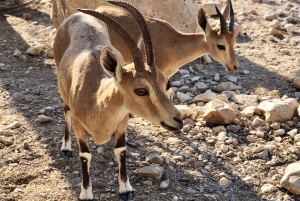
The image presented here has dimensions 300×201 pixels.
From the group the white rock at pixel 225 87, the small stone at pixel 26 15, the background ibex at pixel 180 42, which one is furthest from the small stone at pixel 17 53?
the white rock at pixel 225 87

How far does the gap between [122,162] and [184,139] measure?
59.9 inches

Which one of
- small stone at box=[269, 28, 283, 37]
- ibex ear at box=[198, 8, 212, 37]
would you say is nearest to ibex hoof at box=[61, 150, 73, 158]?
ibex ear at box=[198, 8, 212, 37]

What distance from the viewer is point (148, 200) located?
6.01 metres

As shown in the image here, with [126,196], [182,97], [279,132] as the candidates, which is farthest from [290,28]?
[126,196]

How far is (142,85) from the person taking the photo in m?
5.01

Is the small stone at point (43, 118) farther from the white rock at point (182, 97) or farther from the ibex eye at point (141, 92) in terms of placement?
the ibex eye at point (141, 92)

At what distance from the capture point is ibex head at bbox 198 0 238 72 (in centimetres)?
794

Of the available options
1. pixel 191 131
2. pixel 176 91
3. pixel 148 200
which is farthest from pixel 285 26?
pixel 148 200

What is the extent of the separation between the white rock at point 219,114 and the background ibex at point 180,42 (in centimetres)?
81

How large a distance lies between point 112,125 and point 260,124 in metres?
2.86

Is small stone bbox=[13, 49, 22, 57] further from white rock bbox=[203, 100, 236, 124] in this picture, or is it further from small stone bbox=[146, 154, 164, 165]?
small stone bbox=[146, 154, 164, 165]

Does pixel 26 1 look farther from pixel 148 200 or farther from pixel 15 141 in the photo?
pixel 148 200

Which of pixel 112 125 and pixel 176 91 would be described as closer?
pixel 112 125

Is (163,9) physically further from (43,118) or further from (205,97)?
(43,118)
